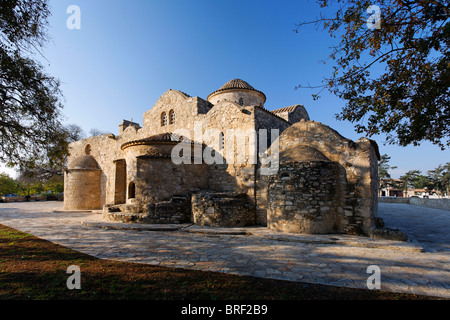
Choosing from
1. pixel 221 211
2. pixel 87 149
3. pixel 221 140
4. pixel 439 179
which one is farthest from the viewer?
pixel 439 179

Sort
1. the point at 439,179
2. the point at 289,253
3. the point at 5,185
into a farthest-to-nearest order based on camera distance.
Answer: the point at 439,179 < the point at 5,185 < the point at 289,253

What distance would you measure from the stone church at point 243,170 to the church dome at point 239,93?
70 mm

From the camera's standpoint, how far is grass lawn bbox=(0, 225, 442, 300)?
3172 millimetres

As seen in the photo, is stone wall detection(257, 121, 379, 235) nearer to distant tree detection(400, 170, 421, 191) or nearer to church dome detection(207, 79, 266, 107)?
church dome detection(207, 79, 266, 107)

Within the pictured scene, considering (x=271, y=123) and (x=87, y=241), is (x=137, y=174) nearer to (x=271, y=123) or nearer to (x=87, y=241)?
(x=87, y=241)

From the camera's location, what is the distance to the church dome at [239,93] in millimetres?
15469

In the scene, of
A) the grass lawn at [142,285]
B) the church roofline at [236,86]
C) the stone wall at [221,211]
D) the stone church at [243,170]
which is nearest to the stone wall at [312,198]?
the stone church at [243,170]

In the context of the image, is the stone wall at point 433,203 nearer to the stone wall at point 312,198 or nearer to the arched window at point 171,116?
the stone wall at point 312,198

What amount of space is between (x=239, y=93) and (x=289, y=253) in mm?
12241

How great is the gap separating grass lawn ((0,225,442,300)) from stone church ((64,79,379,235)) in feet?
13.8

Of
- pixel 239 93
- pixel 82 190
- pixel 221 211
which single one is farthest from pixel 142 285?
pixel 82 190

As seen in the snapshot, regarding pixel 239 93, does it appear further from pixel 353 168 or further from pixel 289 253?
pixel 289 253

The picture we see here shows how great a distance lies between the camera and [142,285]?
3494 millimetres
